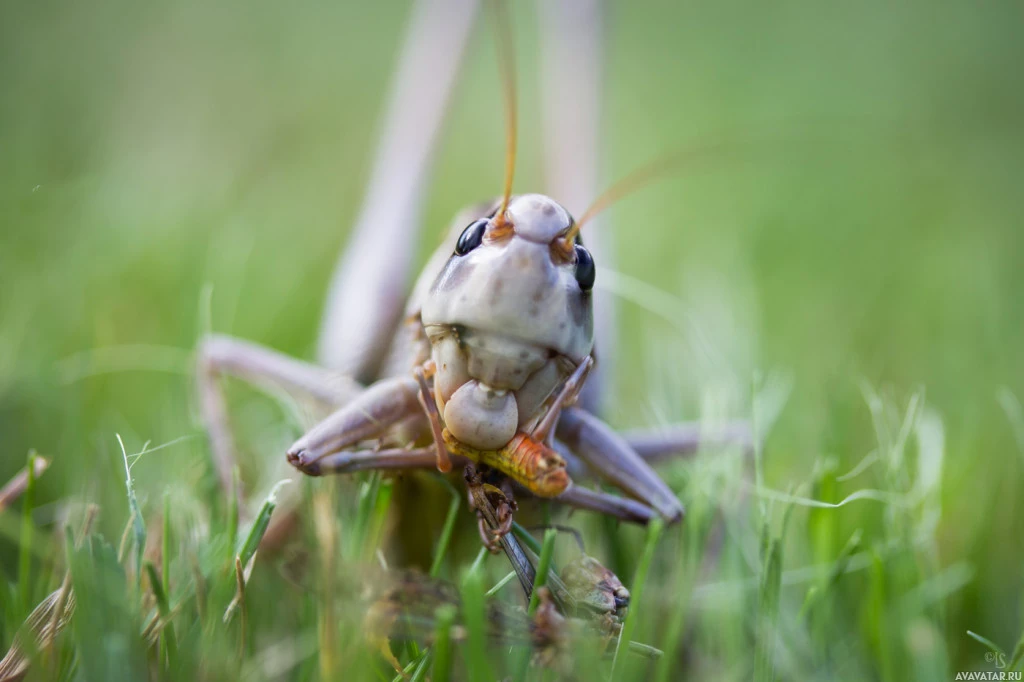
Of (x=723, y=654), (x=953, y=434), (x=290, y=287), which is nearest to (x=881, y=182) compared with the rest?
(x=953, y=434)

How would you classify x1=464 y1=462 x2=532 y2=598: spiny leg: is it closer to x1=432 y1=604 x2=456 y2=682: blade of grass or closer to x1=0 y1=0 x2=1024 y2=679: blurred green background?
x1=432 y1=604 x2=456 y2=682: blade of grass

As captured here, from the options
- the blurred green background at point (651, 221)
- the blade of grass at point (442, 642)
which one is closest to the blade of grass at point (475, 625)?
the blade of grass at point (442, 642)

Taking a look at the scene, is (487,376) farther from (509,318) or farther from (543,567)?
(543,567)

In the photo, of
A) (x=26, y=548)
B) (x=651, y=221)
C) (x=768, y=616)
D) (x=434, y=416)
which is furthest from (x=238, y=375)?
(x=651, y=221)

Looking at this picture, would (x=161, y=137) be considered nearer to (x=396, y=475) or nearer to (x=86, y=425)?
(x=86, y=425)

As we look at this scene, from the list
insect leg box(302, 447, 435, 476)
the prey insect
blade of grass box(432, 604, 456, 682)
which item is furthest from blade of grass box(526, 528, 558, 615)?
insect leg box(302, 447, 435, 476)

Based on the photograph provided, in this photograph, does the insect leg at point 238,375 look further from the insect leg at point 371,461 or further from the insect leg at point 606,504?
the insect leg at point 606,504
